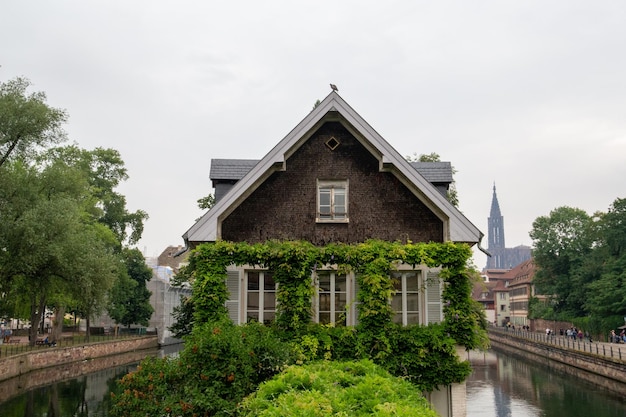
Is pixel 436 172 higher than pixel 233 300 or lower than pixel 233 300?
higher

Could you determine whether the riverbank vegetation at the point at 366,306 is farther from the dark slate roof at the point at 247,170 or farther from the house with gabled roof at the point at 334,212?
the dark slate roof at the point at 247,170

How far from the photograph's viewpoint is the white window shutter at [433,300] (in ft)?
50.3

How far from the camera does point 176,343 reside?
70938 millimetres

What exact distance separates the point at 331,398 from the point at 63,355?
40788mm

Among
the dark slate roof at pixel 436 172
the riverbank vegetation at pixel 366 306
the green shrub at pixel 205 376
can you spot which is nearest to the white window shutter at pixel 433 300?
the riverbank vegetation at pixel 366 306

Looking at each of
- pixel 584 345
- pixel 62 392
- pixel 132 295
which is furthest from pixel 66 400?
pixel 584 345

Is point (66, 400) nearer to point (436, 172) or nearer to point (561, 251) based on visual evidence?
point (436, 172)

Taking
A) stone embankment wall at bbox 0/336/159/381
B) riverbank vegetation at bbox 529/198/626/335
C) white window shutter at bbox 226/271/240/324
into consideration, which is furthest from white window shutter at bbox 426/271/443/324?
riverbank vegetation at bbox 529/198/626/335

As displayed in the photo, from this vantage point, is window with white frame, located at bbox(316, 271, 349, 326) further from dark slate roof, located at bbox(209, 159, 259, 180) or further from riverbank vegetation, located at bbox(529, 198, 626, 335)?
riverbank vegetation, located at bbox(529, 198, 626, 335)

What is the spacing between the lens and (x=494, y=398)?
33.8 m

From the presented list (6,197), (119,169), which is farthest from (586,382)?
(119,169)

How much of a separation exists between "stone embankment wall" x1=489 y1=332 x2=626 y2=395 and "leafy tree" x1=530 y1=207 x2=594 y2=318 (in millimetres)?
13445

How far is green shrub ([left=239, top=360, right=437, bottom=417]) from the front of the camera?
710 cm

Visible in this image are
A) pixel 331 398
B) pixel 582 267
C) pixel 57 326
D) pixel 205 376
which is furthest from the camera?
pixel 582 267
